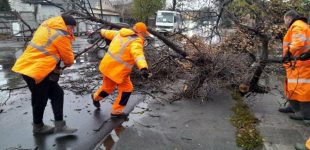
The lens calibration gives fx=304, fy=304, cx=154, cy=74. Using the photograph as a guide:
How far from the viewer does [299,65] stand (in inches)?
188

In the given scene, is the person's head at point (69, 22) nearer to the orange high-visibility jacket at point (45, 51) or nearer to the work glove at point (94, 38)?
the orange high-visibility jacket at point (45, 51)

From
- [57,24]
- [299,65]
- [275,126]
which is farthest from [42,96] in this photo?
[299,65]

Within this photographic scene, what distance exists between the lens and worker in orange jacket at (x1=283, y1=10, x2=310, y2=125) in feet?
15.3

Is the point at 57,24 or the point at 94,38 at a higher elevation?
the point at 57,24

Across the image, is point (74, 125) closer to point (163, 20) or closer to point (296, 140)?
point (296, 140)

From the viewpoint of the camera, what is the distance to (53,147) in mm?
3754

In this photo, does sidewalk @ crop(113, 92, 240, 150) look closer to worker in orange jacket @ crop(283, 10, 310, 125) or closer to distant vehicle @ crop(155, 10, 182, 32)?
worker in orange jacket @ crop(283, 10, 310, 125)

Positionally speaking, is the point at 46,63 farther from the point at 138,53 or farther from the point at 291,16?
the point at 291,16

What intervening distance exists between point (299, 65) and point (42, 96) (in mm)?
3842

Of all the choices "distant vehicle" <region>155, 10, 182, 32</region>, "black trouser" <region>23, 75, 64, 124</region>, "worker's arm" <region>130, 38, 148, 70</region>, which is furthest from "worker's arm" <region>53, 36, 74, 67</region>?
"distant vehicle" <region>155, 10, 182, 32</region>

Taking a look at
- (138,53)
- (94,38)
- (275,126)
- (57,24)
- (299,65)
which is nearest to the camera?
(57,24)

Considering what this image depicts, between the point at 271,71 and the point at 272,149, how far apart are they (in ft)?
15.6

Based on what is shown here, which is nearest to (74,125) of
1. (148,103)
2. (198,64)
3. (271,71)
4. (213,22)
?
(148,103)

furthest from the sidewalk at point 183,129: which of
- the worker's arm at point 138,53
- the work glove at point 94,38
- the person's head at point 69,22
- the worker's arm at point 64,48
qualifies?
the work glove at point 94,38
